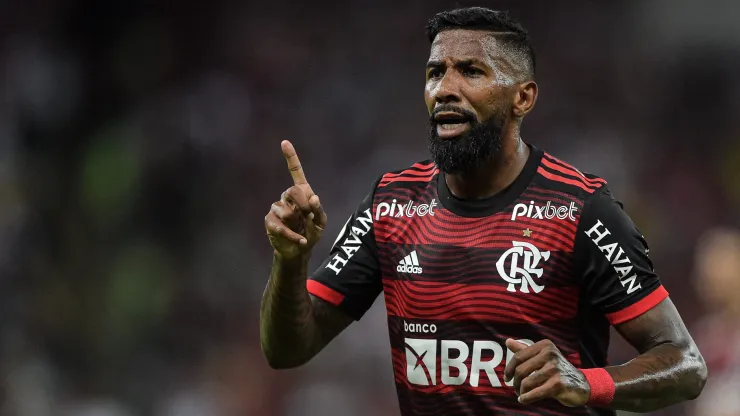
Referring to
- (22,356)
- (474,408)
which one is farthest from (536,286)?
(22,356)

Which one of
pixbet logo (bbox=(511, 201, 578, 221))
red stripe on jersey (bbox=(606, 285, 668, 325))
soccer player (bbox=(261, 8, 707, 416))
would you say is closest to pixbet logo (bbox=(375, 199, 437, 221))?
soccer player (bbox=(261, 8, 707, 416))

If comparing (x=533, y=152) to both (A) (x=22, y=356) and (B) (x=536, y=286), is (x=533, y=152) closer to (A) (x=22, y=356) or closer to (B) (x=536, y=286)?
(B) (x=536, y=286)

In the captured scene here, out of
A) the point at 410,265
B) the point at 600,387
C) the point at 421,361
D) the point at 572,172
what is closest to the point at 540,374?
the point at 600,387

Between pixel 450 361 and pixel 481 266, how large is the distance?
341 mm

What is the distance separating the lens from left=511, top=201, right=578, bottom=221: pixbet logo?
3.33 meters

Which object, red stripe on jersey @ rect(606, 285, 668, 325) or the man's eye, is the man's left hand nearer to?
red stripe on jersey @ rect(606, 285, 668, 325)

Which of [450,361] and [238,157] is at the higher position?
[450,361]

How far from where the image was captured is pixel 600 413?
3318mm

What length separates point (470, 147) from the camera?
348 cm

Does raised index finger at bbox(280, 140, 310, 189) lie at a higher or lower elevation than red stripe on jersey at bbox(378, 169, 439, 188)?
higher

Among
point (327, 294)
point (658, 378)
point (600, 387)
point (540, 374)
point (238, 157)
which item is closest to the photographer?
point (540, 374)

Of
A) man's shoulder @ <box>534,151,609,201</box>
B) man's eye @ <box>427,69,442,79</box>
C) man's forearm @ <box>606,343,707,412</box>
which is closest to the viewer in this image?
man's forearm @ <box>606,343,707,412</box>

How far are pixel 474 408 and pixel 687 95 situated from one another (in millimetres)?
5595

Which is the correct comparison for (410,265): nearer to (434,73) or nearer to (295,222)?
(295,222)
